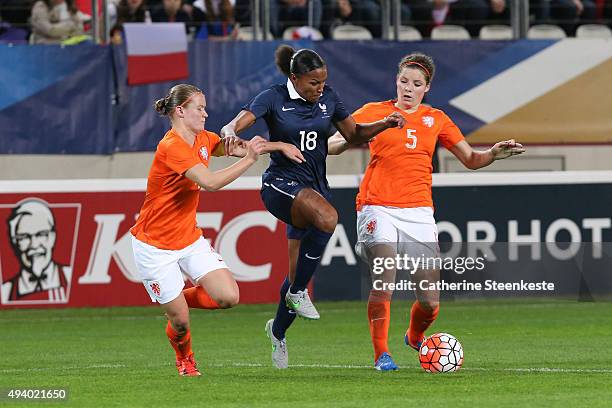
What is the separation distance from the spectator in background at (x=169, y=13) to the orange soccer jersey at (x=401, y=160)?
8.87 m

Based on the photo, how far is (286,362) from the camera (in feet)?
34.7

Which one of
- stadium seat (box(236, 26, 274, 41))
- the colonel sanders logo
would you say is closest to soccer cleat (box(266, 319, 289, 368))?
the colonel sanders logo

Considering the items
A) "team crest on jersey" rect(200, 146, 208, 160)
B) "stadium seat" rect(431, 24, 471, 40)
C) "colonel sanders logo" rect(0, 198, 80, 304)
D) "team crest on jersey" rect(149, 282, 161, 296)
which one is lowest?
"colonel sanders logo" rect(0, 198, 80, 304)

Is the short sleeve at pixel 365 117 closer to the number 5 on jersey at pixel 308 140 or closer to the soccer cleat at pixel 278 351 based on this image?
the number 5 on jersey at pixel 308 140

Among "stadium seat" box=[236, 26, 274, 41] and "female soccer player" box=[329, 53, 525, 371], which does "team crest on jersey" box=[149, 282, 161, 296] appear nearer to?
"female soccer player" box=[329, 53, 525, 371]

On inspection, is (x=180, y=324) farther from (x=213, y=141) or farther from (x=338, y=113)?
(x=338, y=113)

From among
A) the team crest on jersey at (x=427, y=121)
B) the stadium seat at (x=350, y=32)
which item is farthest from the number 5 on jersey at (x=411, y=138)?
the stadium seat at (x=350, y=32)

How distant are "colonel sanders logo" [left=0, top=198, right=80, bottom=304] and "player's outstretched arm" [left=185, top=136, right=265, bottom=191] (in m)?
7.35

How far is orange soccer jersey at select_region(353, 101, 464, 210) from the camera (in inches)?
411

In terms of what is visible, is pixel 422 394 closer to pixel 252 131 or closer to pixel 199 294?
pixel 199 294

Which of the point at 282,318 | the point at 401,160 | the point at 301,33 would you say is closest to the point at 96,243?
the point at 301,33

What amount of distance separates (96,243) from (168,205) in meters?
7.05

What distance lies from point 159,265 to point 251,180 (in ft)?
24.0

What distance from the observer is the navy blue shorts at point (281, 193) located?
9922 millimetres
